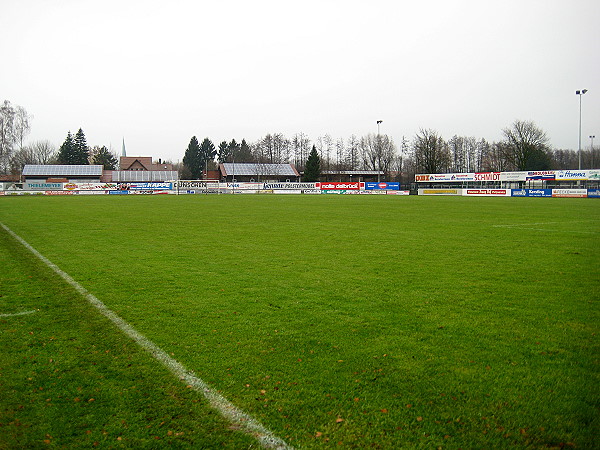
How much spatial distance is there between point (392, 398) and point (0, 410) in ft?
10.8

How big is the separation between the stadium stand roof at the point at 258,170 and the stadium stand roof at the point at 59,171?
27.8 m

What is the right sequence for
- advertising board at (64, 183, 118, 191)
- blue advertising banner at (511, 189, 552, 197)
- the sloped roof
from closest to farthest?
blue advertising banner at (511, 189, 552, 197)
advertising board at (64, 183, 118, 191)
the sloped roof

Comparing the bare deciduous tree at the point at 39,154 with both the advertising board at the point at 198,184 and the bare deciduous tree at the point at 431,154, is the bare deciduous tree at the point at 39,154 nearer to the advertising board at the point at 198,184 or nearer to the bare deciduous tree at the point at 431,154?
the advertising board at the point at 198,184

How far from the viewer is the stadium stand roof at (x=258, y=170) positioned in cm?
9912

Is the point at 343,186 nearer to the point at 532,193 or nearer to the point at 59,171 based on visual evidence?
the point at 532,193

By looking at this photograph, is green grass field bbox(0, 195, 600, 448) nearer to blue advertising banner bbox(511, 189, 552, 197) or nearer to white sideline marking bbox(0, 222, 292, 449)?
white sideline marking bbox(0, 222, 292, 449)

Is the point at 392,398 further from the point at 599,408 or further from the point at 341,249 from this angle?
the point at 341,249

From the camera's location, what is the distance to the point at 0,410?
3605 millimetres

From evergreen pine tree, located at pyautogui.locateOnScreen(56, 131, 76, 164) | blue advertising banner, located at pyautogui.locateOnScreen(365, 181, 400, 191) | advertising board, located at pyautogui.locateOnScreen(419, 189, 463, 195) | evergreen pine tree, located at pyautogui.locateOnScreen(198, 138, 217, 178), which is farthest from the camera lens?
evergreen pine tree, located at pyautogui.locateOnScreen(198, 138, 217, 178)

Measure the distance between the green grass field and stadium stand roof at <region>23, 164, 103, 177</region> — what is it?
8987 centimetres

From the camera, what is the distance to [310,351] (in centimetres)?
484

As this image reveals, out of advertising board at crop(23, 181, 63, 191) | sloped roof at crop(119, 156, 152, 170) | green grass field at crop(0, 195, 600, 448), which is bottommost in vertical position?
green grass field at crop(0, 195, 600, 448)

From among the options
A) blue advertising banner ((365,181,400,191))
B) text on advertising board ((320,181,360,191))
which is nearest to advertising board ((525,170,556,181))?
blue advertising banner ((365,181,400,191))

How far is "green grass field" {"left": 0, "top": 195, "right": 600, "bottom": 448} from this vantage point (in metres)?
3.38
